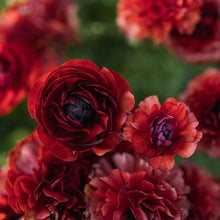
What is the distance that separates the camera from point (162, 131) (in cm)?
39

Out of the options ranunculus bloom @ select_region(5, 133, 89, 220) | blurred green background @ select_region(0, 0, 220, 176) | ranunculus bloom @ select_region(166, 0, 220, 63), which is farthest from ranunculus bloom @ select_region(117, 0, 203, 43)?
ranunculus bloom @ select_region(5, 133, 89, 220)

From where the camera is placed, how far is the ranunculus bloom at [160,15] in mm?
550

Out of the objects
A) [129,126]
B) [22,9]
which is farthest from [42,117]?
[22,9]


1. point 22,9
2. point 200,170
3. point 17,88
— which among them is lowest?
point 200,170

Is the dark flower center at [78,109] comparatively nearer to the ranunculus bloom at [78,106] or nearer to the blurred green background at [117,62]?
the ranunculus bloom at [78,106]

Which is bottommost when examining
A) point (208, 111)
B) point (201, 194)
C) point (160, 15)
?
point (201, 194)

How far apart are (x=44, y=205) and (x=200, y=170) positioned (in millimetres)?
288

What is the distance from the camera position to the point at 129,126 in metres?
0.39

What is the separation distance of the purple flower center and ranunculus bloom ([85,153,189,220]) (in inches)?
1.9

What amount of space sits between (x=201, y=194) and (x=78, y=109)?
270 mm

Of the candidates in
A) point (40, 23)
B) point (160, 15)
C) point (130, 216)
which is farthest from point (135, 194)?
point (40, 23)

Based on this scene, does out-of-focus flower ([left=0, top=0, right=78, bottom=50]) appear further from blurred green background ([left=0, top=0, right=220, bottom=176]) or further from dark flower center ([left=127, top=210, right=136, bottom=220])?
dark flower center ([left=127, top=210, right=136, bottom=220])

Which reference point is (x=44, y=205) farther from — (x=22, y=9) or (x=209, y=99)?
(x=22, y=9)

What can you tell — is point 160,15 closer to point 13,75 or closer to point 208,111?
point 208,111
